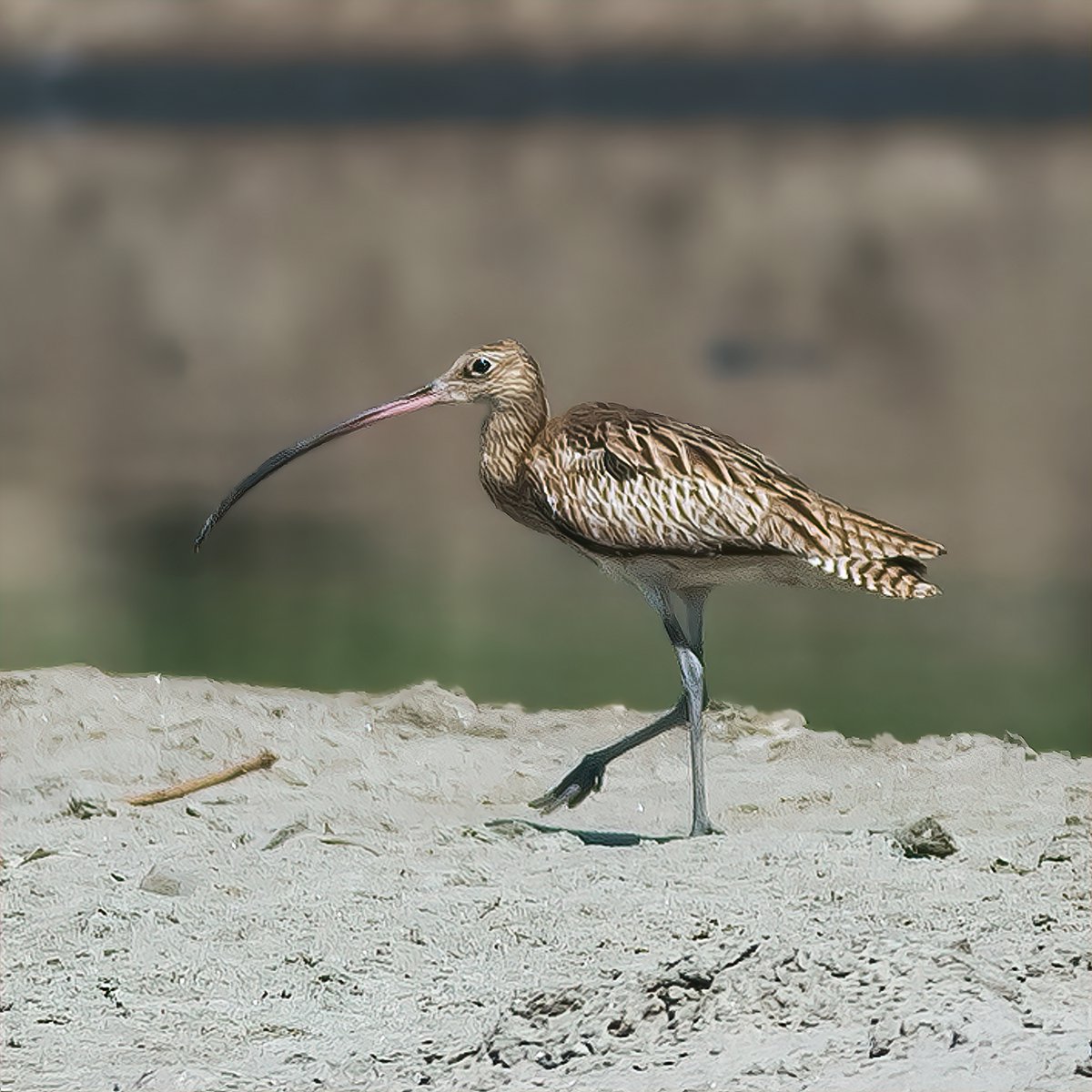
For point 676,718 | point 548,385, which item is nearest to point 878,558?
point 676,718

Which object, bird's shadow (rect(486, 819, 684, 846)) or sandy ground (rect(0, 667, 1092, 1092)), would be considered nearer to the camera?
sandy ground (rect(0, 667, 1092, 1092))

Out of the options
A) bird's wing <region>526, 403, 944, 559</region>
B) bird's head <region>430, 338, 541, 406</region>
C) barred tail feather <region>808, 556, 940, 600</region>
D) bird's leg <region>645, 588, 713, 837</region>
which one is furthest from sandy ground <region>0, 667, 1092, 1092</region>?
bird's head <region>430, 338, 541, 406</region>

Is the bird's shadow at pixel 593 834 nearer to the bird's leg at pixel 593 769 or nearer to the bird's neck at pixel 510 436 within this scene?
the bird's leg at pixel 593 769

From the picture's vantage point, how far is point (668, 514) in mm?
6086

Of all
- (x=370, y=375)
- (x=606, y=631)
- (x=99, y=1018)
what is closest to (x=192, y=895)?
(x=99, y=1018)

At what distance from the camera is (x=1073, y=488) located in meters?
12.7

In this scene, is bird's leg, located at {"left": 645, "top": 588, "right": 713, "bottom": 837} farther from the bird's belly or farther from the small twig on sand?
the small twig on sand

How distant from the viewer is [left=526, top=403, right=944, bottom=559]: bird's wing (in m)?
6.08

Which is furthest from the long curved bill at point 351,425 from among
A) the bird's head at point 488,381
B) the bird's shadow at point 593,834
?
the bird's shadow at point 593,834

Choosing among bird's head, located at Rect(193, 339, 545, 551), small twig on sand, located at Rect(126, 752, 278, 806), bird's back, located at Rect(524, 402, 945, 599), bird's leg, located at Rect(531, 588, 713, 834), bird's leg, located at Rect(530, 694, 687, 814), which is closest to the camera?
bird's back, located at Rect(524, 402, 945, 599)

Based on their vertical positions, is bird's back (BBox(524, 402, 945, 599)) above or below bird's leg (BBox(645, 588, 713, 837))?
above

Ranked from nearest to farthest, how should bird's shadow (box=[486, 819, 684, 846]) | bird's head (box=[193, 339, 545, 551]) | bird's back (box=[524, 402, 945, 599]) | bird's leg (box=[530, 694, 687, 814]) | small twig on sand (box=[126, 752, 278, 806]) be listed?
bird's shadow (box=[486, 819, 684, 846]) → bird's back (box=[524, 402, 945, 599]) → small twig on sand (box=[126, 752, 278, 806]) → bird's leg (box=[530, 694, 687, 814]) → bird's head (box=[193, 339, 545, 551])

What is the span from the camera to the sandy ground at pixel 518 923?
4.37 meters

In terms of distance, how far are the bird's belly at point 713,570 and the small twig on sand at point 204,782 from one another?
4.19 ft
